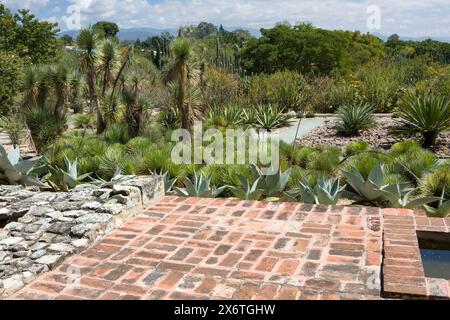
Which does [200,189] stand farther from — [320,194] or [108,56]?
[108,56]

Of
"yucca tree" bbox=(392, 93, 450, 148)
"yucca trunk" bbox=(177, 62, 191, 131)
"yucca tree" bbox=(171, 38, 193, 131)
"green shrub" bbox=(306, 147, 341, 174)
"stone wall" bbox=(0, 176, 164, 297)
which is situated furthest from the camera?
"yucca trunk" bbox=(177, 62, 191, 131)

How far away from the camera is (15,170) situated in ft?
23.6

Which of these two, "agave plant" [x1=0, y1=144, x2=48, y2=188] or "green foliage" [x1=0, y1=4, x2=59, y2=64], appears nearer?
"agave plant" [x1=0, y1=144, x2=48, y2=188]

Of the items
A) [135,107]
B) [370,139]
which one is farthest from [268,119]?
[135,107]

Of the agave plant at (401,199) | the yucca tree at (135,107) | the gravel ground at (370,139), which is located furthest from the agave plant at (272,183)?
the yucca tree at (135,107)

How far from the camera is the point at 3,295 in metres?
2.93

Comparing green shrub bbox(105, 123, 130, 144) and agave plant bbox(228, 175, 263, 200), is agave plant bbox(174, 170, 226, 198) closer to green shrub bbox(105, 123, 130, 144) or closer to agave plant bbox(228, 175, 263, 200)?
agave plant bbox(228, 175, 263, 200)

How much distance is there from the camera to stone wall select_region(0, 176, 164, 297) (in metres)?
3.30

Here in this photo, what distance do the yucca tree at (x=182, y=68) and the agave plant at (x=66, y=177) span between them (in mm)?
3734

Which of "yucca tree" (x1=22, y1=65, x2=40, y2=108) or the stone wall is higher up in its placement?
"yucca tree" (x1=22, y1=65, x2=40, y2=108)

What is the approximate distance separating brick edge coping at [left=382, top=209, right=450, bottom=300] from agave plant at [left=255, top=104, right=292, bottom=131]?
964cm

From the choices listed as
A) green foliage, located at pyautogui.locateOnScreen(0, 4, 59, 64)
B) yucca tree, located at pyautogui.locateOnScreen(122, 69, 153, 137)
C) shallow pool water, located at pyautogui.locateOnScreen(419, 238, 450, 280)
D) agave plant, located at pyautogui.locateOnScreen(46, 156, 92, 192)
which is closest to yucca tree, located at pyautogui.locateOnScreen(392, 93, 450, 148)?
yucca tree, located at pyautogui.locateOnScreen(122, 69, 153, 137)
